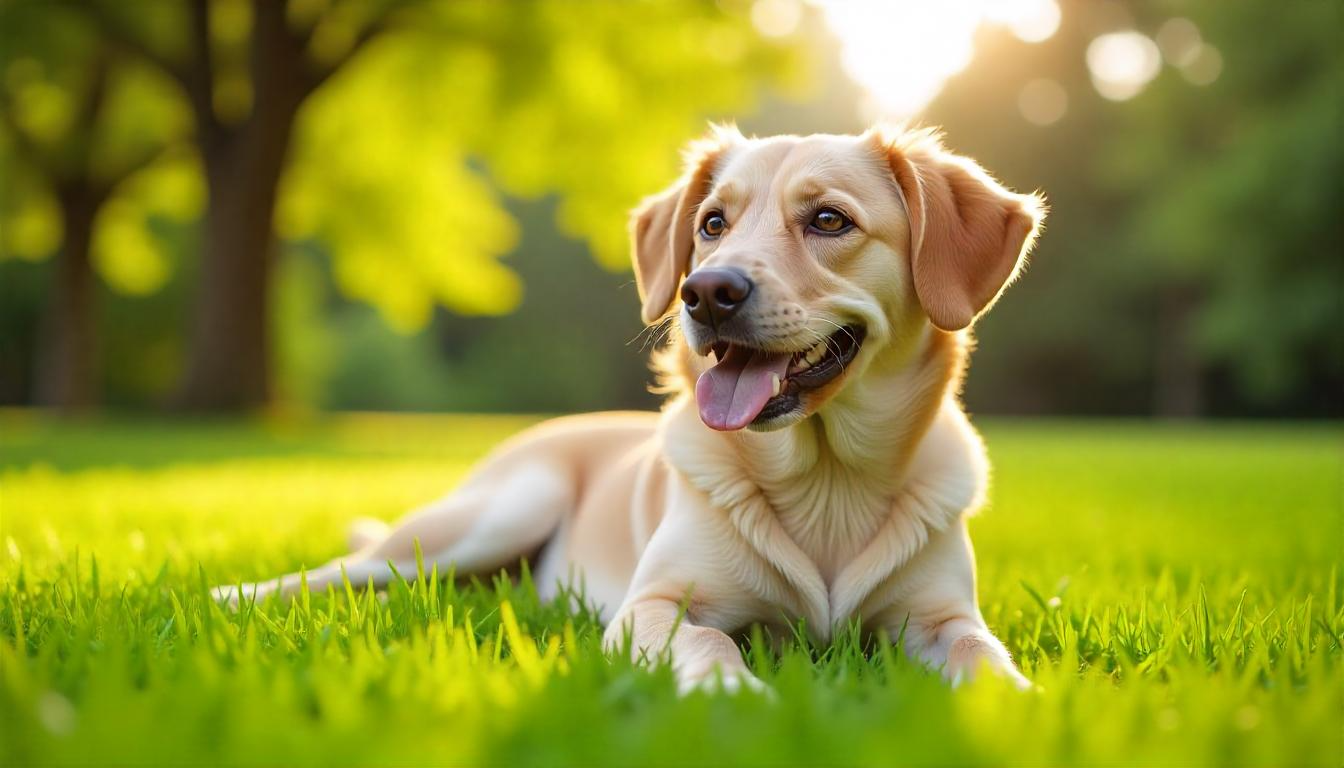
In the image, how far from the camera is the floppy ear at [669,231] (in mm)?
3469

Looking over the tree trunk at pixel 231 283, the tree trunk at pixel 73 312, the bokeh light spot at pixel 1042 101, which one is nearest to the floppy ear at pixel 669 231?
the tree trunk at pixel 231 283

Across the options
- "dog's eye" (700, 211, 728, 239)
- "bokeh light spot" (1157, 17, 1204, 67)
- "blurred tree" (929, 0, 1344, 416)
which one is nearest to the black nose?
"dog's eye" (700, 211, 728, 239)

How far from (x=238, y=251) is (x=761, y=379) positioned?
14.2m

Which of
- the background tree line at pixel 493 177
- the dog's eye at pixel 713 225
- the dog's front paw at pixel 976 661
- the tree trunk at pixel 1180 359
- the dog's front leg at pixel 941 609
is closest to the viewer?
the dog's front paw at pixel 976 661

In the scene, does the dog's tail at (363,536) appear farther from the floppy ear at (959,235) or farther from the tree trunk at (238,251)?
the tree trunk at (238,251)

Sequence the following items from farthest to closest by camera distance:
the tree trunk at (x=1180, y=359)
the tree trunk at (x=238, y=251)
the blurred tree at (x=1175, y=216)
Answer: the tree trunk at (x=1180, y=359) → the blurred tree at (x=1175, y=216) → the tree trunk at (x=238, y=251)

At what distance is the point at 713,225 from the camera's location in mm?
3291

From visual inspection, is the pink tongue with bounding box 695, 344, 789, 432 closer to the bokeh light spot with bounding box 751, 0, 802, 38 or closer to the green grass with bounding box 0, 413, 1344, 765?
the green grass with bounding box 0, 413, 1344, 765

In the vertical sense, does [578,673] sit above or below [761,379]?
below

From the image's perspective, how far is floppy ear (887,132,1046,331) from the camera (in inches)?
117

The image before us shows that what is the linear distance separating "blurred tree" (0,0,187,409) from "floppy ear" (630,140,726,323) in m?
17.1

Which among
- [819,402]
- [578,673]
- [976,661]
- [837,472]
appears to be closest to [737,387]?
[819,402]

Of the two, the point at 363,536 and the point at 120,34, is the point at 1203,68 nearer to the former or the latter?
the point at 120,34

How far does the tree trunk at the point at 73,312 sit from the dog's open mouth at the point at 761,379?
20.2 meters
